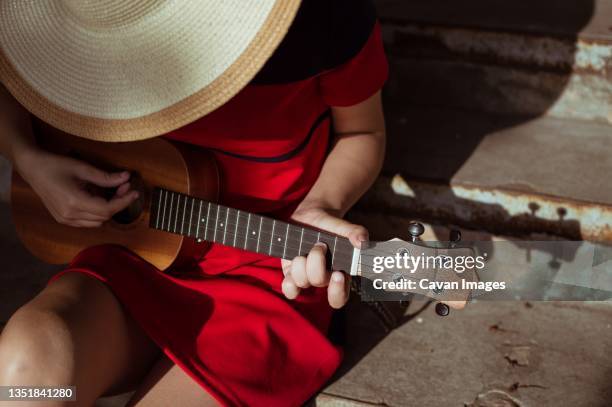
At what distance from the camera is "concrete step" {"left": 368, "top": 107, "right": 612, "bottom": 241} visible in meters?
1.84

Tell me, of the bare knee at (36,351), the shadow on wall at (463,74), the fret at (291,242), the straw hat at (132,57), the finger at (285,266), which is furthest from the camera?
the shadow on wall at (463,74)

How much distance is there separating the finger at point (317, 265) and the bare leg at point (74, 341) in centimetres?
40

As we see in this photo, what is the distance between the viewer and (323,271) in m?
1.23

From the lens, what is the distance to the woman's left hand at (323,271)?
123cm

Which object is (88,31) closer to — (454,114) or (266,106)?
(266,106)

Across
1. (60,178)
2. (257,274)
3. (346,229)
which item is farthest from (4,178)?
(346,229)

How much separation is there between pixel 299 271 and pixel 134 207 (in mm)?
475

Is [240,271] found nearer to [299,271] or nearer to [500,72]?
[299,271]

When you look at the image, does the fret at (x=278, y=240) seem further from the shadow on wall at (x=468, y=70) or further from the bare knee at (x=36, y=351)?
the shadow on wall at (x=468, y=70)

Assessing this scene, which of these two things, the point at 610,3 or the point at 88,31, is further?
the point at 610,3

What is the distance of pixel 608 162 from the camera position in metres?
1.99

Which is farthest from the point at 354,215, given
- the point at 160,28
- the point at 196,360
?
the point at 160,28

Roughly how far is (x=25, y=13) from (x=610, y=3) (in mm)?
2034

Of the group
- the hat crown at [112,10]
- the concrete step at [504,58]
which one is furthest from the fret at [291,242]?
the concrete step at [504,58]
